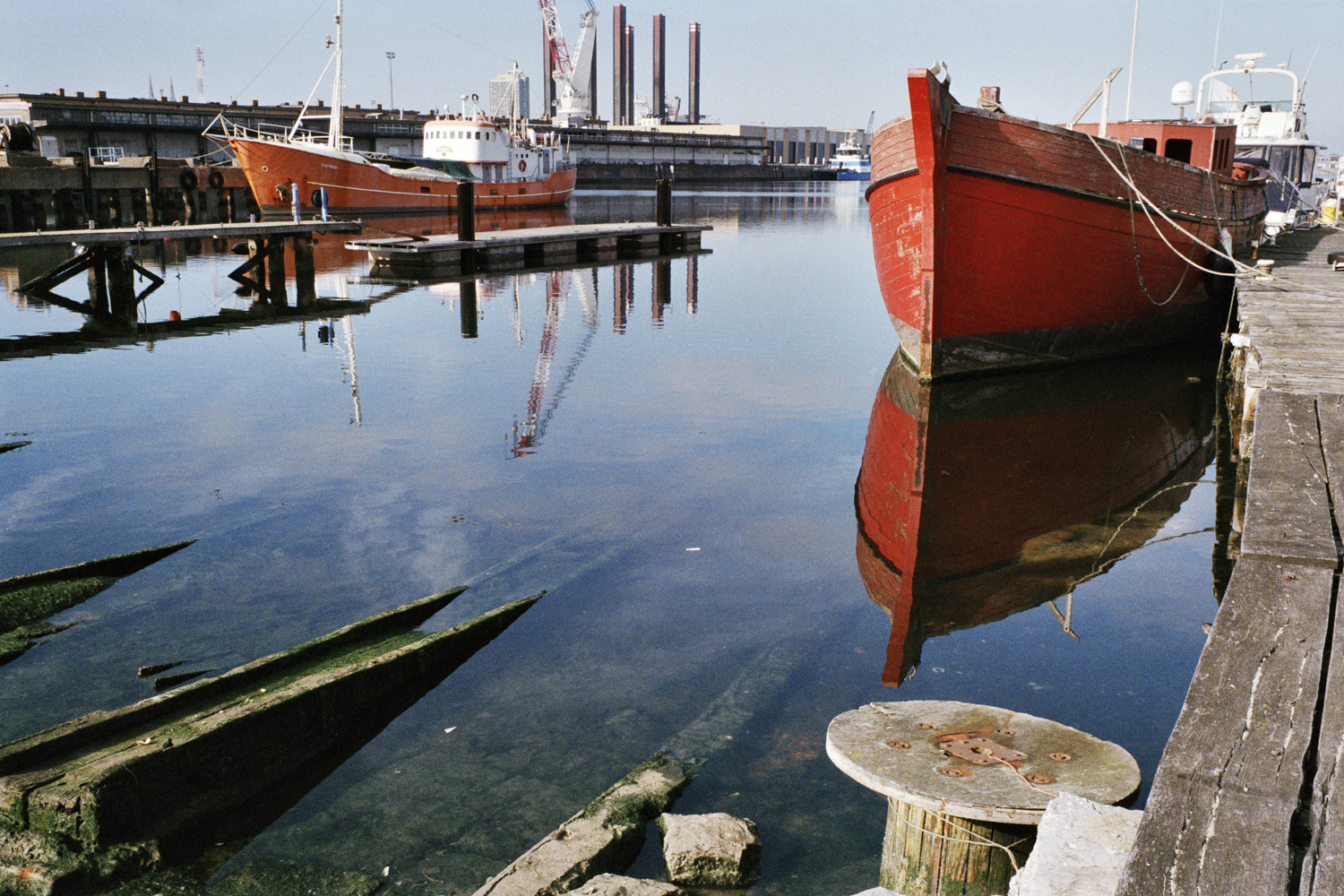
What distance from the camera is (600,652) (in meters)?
5.54

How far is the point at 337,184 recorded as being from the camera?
4112 cm

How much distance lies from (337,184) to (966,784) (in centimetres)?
4146

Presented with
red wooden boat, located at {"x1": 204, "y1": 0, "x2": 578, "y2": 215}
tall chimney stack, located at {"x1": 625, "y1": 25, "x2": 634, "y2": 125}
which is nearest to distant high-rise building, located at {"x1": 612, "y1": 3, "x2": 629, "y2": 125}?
tall chimney stack, located at {"x1": 625, "y1": 25, "x2": 634, "y2": 125}

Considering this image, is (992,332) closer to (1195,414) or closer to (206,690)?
(1195,414)

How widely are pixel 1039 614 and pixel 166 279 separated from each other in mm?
20664

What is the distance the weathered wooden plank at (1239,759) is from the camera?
219 centimetres

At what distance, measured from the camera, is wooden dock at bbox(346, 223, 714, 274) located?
923 inches

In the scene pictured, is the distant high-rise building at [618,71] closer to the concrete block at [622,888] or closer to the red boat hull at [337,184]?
the red boat hull at [337,184]

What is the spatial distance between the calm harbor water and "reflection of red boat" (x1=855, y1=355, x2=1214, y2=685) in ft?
0.13

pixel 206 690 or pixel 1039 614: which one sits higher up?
pixel 206 690

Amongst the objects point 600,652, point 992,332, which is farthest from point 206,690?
point 992,332

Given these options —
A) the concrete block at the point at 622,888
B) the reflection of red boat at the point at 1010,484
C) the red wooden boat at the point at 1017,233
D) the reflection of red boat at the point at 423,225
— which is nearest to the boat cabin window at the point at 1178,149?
the red wooden boat at the point at 1017,233

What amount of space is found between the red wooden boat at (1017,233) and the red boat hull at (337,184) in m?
25.2

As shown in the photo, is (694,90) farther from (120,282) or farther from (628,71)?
(120,282)
